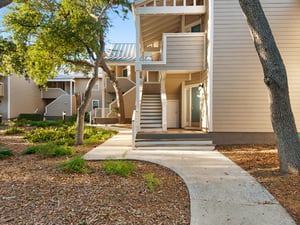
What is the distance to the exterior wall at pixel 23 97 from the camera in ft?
71.5

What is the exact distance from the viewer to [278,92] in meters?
4.34

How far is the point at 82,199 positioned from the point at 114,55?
17620 millimetres

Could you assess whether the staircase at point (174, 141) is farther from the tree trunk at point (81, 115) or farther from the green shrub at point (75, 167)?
the green shrub at point (75, 167)

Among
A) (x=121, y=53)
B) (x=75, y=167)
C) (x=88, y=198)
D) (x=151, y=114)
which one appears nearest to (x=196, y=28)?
(x=151, y=114)

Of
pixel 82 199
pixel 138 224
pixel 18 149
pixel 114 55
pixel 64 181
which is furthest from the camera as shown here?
pixel 114 55

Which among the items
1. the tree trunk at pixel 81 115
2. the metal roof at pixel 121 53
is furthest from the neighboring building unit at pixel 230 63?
the metal roof at pixel 121 53

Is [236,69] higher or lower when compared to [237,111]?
higher

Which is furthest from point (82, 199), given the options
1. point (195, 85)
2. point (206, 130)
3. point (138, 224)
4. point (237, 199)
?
point (195, 85)

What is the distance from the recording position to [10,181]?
396 centimetres

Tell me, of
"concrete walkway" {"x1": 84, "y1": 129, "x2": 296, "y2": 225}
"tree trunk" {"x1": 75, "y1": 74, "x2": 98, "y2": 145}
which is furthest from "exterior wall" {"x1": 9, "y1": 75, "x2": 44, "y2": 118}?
"concrete walkway" {"x1": 84, "y1": 129, "x2": 296, "y2": 225}

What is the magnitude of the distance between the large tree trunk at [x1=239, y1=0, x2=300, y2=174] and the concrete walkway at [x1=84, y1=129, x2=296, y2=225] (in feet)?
3.25

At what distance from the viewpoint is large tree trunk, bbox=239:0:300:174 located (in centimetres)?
433

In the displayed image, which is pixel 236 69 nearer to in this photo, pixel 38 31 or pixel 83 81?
pixel 38 31

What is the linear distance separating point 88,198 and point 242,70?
7.29 m
